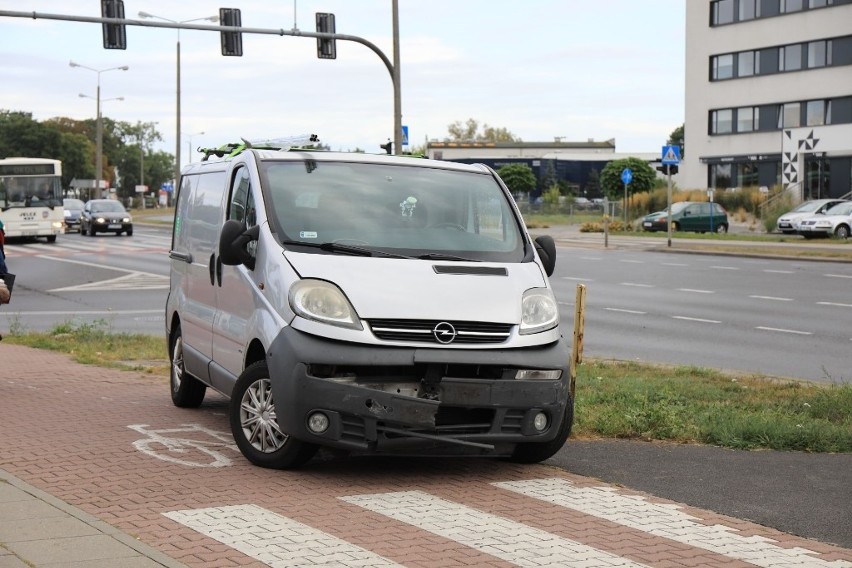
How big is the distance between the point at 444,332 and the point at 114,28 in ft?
85.0

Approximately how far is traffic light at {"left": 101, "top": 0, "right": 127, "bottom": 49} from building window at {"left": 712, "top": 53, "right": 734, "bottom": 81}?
1862 inches

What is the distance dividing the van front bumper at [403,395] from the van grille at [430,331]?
8 cm

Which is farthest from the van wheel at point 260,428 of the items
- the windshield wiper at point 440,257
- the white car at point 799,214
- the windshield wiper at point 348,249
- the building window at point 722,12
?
the building window at point 722,12

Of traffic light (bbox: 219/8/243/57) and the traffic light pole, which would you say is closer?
the traffic light pole

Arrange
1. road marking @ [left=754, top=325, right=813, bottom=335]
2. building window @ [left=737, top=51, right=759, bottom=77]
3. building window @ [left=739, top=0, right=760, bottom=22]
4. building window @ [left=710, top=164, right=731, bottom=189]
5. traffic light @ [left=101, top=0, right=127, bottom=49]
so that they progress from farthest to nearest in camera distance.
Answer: building window @ [left=710, top=164, right=731, bottom=189] → building window @ [left=737, top=51, right=759, bottom=77] → building window @ [left=739, top=0, right=760, bottom=22] → traffic light @ [left=101, top=0, right=127, bottom=49] → road marking @ [left=754, top=325, right=813, bottom=335]

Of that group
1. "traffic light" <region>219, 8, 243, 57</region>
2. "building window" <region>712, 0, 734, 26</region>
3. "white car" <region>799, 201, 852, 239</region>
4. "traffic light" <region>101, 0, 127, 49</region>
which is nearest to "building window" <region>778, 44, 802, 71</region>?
"building window" <region>712, 0, 734, 26</region>

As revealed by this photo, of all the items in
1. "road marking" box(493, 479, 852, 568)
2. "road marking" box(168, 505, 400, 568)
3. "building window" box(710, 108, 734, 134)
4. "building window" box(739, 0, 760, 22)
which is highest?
"building window" box(739, 0, 760, 22)

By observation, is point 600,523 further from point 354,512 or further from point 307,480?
point 307,480

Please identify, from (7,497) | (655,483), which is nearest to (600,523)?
(655,483)

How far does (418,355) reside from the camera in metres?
7.14

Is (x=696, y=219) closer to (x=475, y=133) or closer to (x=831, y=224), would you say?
(x=831, y=224)

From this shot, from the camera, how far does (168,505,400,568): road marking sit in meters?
5.58

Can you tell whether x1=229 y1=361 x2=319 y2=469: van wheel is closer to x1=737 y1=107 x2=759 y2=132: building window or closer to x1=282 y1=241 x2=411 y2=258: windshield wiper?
x1=282 y1=241 x2=411 y2=258: windshield wiper

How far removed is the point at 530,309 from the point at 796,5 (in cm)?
6388
